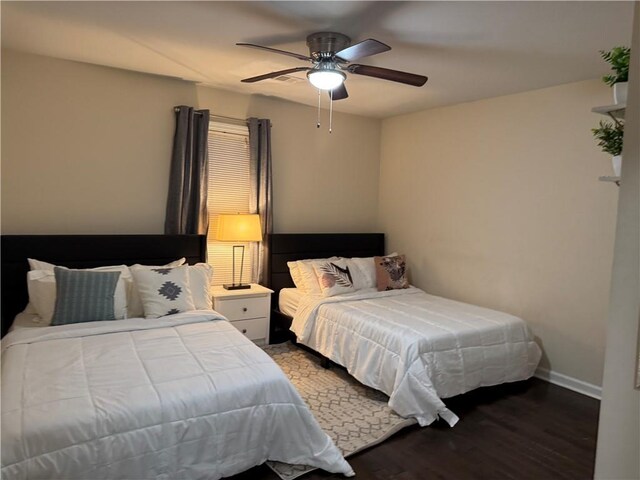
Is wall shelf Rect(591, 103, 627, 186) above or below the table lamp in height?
above

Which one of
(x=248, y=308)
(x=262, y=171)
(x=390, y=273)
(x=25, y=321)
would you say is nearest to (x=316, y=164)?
(x=262, y=171)

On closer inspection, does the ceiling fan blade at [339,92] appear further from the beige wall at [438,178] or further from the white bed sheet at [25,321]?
the white bed sheet at [25,321]

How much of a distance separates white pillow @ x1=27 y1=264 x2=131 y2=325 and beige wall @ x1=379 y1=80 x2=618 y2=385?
10.1 ft

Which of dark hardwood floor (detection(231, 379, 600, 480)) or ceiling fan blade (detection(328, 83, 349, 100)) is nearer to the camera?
dark hardwood floor (detection(231, 379, 600, 480))

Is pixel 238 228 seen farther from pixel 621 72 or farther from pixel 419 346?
pixel 621 72

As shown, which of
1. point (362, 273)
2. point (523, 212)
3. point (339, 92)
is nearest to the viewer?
point (339, 92)

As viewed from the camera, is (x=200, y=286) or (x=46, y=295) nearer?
(x=46, y=295)

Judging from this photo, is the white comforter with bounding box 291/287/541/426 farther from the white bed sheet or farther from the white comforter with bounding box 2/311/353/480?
the white bed sheet

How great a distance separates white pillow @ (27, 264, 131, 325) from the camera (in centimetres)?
282

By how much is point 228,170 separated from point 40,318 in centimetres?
206

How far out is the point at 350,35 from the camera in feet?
8.48

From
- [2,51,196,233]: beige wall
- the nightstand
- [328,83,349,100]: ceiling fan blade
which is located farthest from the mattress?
[328,83,349,100]: ceiling fan blade

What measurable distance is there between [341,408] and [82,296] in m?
1.93

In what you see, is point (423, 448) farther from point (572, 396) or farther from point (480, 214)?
point (480, 214)
